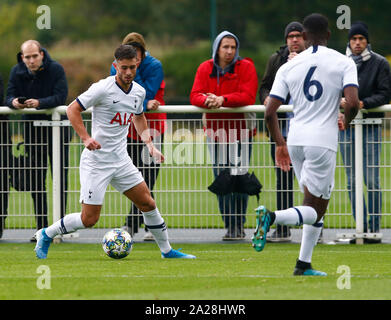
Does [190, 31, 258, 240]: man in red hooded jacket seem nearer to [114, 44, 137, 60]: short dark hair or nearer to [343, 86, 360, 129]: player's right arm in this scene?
[114, 44, 137, 60]: short dark hair

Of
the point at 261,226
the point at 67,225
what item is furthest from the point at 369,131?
the point at 261,226

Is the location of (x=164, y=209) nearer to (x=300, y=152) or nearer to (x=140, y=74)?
(x=140, y=74)

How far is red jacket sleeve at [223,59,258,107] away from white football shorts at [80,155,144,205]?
2.31 m

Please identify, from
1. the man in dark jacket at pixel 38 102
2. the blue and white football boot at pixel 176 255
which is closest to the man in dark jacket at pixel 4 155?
the man in dark jacket at pixel 38 102

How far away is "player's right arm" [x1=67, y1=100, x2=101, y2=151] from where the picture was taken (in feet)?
31.4

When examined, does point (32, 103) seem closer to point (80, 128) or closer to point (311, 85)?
point (80, 128)

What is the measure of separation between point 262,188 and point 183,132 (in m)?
1.22

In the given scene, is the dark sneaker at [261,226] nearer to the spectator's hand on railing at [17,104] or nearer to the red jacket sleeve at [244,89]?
the red jacket sleeve at [244,89]

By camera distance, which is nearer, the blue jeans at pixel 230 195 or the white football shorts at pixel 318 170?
the white football shorts at pixel 318 170

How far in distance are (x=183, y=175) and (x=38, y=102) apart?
2.05 meters

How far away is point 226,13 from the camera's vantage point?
170 feet

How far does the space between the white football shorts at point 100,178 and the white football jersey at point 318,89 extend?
230 centimetres

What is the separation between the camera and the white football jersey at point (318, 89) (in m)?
8.24
